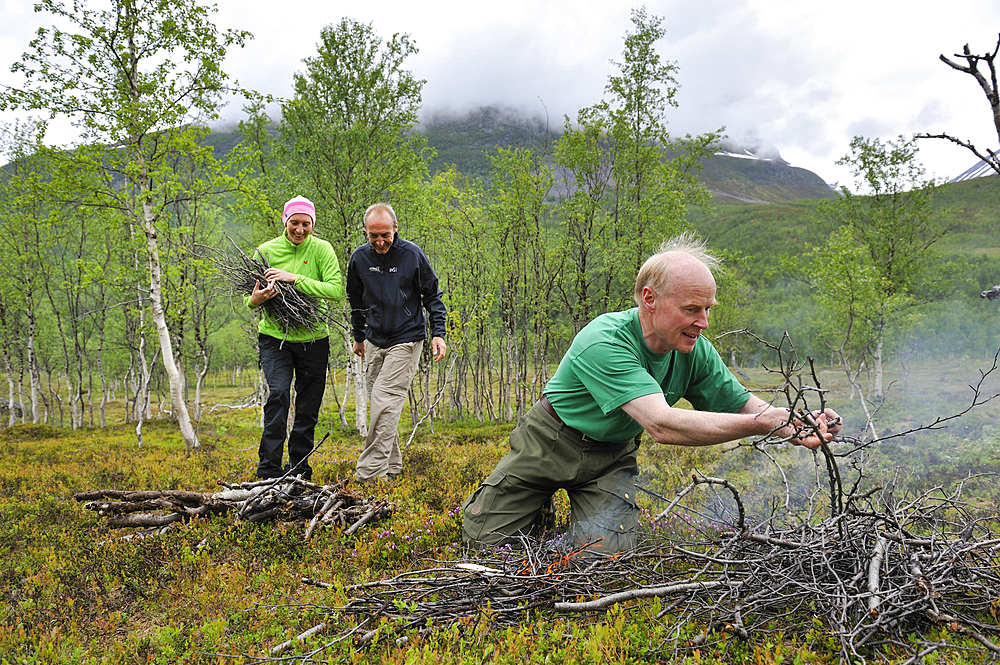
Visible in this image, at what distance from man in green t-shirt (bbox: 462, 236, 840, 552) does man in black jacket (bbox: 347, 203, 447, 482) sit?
7.17 feet

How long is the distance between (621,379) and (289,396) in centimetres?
353

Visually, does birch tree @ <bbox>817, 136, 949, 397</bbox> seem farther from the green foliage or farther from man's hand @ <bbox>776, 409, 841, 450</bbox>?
man's hand @ <bbox>776, 409, 841, 450</bbox>

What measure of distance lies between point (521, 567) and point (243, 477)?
4.20 meters

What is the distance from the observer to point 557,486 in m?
3.46

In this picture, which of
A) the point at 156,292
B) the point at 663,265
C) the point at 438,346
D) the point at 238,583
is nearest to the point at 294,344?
the point at 438,346

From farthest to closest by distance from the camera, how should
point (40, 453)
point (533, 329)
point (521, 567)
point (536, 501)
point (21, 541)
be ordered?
point (533, 329) < point (40, 453) < point (21, 541) < point (536, 501) < point (521, 567)

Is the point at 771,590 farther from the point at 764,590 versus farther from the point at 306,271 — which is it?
the point at 306,271

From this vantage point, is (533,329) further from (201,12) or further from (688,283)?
(688,283)

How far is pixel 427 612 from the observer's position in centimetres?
273

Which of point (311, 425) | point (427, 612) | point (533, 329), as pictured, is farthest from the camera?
point (533, 329)

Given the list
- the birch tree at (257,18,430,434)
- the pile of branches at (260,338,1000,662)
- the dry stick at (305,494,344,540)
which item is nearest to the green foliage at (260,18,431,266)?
the birch tree at (257,18,430,434)

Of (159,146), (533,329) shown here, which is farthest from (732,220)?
(159,146)

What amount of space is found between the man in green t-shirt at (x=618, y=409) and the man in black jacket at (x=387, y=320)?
2186 mm

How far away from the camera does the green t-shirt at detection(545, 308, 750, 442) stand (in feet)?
9.25
